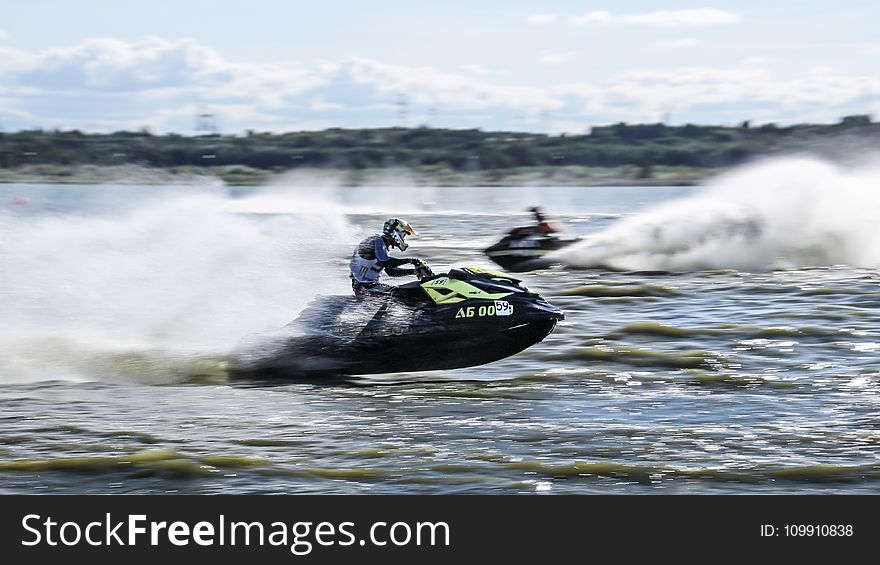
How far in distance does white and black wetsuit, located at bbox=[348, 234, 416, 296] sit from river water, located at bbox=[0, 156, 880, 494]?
3.70 feet

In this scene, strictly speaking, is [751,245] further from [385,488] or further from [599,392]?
[385,488]

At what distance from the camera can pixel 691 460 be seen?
10625mm

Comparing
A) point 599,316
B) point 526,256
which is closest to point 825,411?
point 599,316

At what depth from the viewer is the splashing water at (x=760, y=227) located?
29547mm

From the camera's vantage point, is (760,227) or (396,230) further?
(760,227)

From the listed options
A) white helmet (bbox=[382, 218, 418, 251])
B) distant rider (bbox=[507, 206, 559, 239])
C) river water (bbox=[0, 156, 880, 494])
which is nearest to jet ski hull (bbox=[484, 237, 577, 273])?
distant rider (bbox=[507, 206, 559, 239])

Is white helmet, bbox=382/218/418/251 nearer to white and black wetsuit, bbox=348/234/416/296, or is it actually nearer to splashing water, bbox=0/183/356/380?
white and black wetsuit, bbox=348/234/416/296

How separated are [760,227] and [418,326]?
19.8 meters

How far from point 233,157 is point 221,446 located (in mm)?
94113

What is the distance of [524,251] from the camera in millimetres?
29016

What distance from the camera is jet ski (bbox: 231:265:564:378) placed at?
1394 cm

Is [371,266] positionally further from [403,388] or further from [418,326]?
[403,388]

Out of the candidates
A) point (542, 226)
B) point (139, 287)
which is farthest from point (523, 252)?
point (139, 287)
